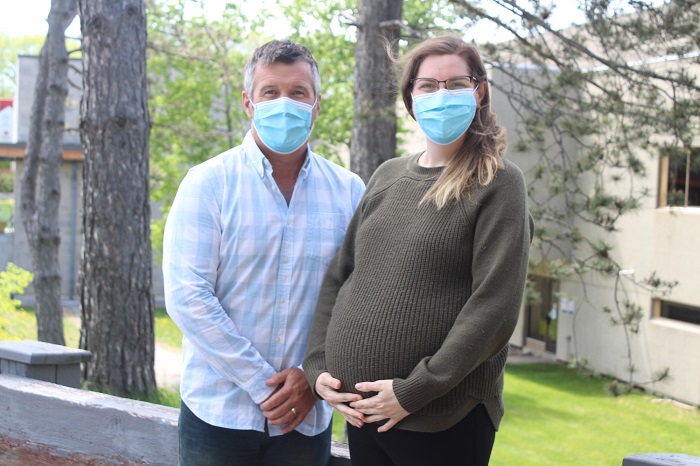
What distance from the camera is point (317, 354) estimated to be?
8.37 feet

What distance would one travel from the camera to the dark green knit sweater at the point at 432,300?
218 cm

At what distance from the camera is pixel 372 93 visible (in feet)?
25.3

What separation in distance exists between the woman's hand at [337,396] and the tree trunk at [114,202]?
408 cm

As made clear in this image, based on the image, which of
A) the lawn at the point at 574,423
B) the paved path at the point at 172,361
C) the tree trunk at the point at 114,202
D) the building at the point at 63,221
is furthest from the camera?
the building at the point at 63,221

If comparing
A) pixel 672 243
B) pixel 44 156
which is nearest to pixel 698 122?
pixel 44 156

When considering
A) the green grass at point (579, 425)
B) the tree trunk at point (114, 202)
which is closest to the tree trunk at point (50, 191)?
the tree trunk at point (114, 202)

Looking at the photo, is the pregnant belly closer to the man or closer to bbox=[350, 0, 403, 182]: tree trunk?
the man

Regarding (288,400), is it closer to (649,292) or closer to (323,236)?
(323,236)

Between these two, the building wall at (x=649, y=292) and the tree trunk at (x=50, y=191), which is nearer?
the tree trunk at (x=50, y=191)

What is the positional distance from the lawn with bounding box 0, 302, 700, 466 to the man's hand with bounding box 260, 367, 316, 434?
10820 mm

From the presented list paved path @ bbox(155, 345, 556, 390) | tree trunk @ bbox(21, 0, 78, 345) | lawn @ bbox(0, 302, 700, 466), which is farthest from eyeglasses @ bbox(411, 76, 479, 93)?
lawn @ bbox(0, 302, 700, 466)

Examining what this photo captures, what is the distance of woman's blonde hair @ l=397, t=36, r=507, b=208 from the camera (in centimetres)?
234

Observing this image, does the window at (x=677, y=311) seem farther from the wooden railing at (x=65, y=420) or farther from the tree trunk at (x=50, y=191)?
the wooden railing at (x=65, y=420)

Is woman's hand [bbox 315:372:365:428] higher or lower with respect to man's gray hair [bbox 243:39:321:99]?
lower
